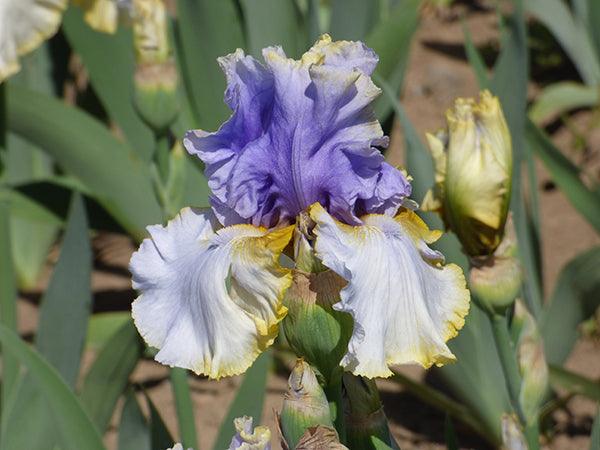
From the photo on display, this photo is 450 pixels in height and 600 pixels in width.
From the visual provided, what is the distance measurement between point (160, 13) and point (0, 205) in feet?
1.23

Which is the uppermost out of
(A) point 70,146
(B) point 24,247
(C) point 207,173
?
(C) point 207,173

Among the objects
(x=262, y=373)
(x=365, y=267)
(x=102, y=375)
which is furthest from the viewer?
(x=102, y=375)

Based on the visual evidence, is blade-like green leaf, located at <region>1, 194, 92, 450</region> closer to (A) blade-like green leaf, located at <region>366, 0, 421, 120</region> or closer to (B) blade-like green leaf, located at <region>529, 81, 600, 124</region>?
(A) blade-like green leaf, located at <region>366, 0, 421, 120</region>

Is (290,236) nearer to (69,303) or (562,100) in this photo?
(69,303)

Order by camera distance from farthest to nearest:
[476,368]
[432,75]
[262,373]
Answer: [432,75]
[476,368]
[262,373]

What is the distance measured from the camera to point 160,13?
137cm

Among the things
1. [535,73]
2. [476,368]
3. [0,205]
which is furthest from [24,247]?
[535,73]

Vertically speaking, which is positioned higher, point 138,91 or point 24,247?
point 138,91

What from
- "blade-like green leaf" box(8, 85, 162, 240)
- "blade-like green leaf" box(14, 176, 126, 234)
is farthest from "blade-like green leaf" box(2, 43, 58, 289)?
"blade-like green leaf" box(8, 85, 162, 240)

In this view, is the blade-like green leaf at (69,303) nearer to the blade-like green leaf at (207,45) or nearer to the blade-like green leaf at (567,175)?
the blade-like green leaf at (207,45)

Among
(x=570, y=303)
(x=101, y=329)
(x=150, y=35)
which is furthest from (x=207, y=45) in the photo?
(x=570, y=303)

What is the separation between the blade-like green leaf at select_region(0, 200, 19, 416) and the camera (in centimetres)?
156

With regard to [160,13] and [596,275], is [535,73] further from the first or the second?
[160,13]

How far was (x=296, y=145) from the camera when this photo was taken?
0.81 metres
